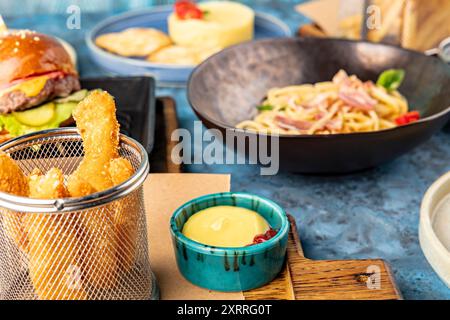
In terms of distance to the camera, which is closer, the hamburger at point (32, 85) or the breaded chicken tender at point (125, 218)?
the breaded chicken tender at point (125, 218)

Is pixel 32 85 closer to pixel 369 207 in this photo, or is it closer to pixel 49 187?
pixel 49 187

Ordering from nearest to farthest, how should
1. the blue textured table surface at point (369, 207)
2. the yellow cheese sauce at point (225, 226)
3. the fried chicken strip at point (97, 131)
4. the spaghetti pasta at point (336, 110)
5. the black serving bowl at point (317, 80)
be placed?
the fried chicken strip at point (97, 131), the yellow cheese sauce at point (225, 226), the blue textured table surface at point (369, 207), the black serving bowl at point (317, 80), the spaghetti pasta at point (336, 110)

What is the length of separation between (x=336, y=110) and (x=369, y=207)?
15.1 inches

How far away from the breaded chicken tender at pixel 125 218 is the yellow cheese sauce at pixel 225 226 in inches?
7.3

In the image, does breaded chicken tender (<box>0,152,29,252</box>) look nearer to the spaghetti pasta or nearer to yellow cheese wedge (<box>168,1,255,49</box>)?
the spaghetti pasta

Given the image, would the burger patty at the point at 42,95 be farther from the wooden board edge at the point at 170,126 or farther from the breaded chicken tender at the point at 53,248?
the breaded chicken tender at the point at 53,248

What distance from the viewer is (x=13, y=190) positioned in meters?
1.13

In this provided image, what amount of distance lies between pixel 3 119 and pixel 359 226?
43.6 inches

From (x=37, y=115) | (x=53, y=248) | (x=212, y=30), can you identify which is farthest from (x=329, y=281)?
(x=212, y=30)

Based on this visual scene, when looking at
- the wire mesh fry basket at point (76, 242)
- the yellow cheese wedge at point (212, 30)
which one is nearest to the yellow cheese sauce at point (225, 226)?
the wire mesh fry basket at point (76, 242)

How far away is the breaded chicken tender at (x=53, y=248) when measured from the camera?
108 centimetres

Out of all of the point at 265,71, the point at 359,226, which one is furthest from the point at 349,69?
the point at 359,226

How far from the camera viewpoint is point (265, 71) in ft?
7.44

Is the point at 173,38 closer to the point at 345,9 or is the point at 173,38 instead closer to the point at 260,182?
the point at 345,9
